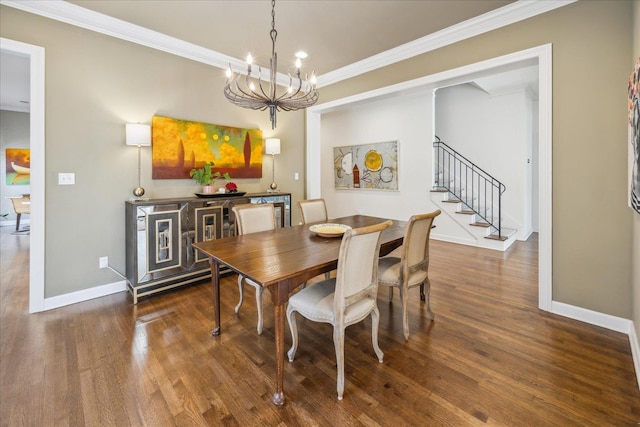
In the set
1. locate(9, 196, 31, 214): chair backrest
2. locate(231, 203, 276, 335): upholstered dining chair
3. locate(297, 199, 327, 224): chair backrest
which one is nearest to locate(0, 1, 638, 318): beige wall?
locate(231, 203, 276, 335): upholstered dining chair

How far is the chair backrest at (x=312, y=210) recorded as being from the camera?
3217 mm

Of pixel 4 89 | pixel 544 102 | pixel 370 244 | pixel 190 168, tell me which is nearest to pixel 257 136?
pixel 190 168

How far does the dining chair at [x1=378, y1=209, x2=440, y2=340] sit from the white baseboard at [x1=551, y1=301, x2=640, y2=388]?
1.18 metres

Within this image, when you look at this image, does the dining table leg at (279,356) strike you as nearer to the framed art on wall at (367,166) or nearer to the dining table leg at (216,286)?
the dining table leg at (216,286)

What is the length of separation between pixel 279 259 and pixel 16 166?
862cm

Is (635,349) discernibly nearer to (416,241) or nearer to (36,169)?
(416,241)

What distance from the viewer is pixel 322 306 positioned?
5.84 feet

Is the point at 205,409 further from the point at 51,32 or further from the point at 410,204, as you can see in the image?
the point at 410,204

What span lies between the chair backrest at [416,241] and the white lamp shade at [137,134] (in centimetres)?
276

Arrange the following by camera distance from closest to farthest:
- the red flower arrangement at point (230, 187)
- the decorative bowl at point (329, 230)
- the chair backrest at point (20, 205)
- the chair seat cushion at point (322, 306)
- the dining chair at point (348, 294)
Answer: the dining chair at point (348, 294) < the chair seat cushion at point (322, 306) < the decorative bowl at point (329, 230) < the red flower arrangement at point (230, 187) < the chair backrest at point (20, 205)

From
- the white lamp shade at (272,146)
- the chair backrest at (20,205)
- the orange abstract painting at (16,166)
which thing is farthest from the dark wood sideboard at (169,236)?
the orange abstract painting at (16,166)

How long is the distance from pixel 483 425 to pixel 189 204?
9.98ft

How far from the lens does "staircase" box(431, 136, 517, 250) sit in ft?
16.9

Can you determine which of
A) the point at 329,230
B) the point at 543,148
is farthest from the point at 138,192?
the point at 543,148
